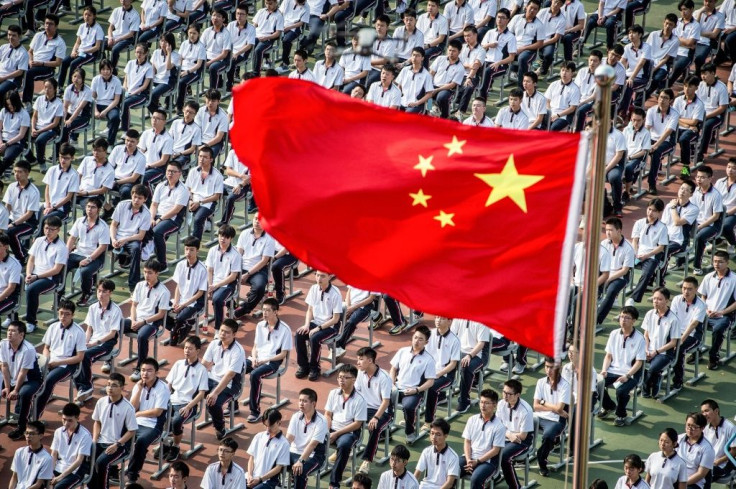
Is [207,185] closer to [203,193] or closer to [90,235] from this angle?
[203,193]

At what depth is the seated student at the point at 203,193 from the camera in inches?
823

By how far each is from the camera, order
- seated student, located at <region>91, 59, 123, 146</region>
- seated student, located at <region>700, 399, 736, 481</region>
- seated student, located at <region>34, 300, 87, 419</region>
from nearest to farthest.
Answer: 1. seated student, located at <region>700, 399, 736, 481</region>
2. seated student, located at <region>34, 300, 87, 419</region>
3. seated student, located at <region>91, 59, 123, 146</region>

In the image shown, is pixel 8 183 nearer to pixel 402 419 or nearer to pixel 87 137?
pixel 87 137

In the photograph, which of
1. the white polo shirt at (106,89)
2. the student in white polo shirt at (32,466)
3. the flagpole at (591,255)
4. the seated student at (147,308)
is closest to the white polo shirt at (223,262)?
the seated student at (147,308)

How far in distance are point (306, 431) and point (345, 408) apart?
2.04 ft

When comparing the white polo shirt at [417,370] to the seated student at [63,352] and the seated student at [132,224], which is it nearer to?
the seated student at [63,352]

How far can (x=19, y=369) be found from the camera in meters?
17.3

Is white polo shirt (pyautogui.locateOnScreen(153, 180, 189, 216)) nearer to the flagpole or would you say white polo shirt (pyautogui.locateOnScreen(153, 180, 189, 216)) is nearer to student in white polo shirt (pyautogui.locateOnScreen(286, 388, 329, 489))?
student in white polo shirt (pyautogui.locateOnScreen(286, 388, 329, 489))

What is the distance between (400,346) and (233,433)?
9.26 ft

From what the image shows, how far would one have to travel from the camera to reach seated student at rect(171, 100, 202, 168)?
22047mm

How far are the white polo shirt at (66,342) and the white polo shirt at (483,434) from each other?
4970 millimetres

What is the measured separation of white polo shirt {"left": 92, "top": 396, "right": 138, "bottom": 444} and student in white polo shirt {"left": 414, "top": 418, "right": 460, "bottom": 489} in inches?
133

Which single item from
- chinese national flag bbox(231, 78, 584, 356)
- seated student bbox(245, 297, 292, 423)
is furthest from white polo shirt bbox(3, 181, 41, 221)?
chinese national flag bbox(231, 78, 584, 356)

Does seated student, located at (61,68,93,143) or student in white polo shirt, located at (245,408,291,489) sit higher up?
seated student, located at (61,68,93,143)
